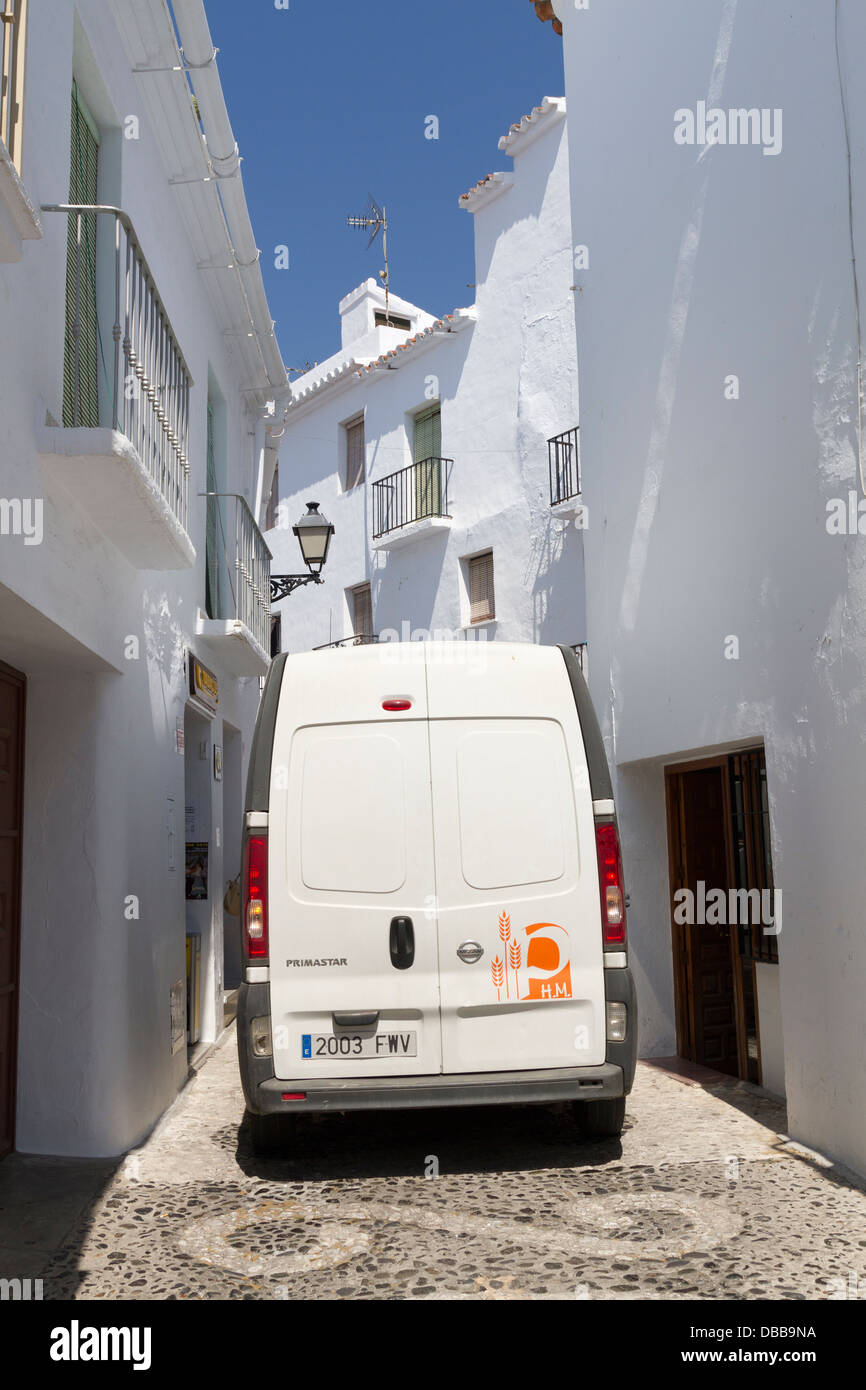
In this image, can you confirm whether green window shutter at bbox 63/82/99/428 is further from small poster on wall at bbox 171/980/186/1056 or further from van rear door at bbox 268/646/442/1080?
small poster on wall at bbox 171/980/186/1056

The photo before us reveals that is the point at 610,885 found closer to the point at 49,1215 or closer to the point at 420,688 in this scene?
the point at 420,688

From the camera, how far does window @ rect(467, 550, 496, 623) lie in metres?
18.9

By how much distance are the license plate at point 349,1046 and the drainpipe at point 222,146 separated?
585cm

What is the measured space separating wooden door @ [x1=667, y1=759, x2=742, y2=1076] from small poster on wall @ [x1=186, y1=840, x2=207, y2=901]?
3.65m

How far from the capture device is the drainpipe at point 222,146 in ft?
23.8

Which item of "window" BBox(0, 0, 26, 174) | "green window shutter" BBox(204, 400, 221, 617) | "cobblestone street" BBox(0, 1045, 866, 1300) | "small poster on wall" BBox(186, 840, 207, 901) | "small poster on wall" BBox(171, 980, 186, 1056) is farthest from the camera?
"green window shutter" BBox(204, 400, 221, 617)

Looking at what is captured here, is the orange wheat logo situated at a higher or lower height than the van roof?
lower

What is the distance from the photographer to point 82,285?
6.22 meters

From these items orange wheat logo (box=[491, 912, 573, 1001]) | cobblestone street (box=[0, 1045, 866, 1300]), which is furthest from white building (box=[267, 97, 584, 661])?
orange wheat logo (box=[491, 912, 573, 1001])

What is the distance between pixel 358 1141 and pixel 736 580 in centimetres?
374

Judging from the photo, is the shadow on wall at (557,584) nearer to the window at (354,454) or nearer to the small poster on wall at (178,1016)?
the window at (354,454)

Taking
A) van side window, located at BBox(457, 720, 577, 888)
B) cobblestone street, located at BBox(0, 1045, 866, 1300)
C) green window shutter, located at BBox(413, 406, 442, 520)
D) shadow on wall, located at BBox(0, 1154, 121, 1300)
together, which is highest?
green window shutter, located at BBox(413, 406, 442, 520)

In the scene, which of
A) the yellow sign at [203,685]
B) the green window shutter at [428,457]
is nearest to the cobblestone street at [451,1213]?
the yellow sign at [203,685]
